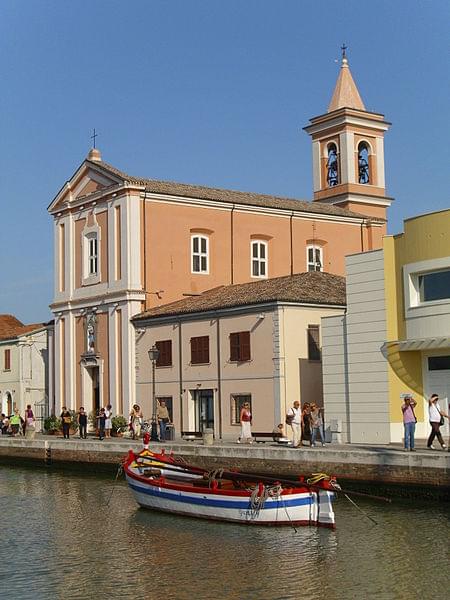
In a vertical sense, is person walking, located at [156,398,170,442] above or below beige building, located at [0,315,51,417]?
below

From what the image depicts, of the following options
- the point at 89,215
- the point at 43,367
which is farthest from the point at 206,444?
the point at 43,367

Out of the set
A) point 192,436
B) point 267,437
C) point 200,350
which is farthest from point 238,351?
point 267,437

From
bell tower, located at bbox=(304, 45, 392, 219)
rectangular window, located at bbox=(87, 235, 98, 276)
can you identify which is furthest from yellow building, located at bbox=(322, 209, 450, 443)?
bell tower, located at bbox=(304, 45, 392, 219)

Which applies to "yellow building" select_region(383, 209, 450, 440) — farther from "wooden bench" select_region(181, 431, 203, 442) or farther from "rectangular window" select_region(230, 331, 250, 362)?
"wooden bench" select_region(181, 431, 203, 442)

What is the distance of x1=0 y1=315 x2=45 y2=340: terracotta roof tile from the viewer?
2356 inches

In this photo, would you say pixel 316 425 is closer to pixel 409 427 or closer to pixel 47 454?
pixel 409 427

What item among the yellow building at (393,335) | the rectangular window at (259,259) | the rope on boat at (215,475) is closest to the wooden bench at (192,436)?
the yellow building at (393,335)

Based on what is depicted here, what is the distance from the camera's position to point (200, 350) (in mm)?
41875

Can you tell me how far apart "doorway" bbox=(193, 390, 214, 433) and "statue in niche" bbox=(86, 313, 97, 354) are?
8.27 m

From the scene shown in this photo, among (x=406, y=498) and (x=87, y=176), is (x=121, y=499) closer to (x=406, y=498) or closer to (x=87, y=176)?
(x=406, y=498)

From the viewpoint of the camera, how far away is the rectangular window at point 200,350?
41.6 m

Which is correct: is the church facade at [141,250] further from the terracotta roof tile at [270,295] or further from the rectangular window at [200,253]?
the terracotta roof tile at [270,295]

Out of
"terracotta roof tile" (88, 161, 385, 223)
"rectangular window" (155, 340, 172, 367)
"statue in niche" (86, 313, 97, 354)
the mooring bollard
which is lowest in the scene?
the mooring bollard

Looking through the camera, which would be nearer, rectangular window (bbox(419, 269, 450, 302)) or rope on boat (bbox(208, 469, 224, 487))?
rope on boat (bbox(208, 469, 224, 487))
